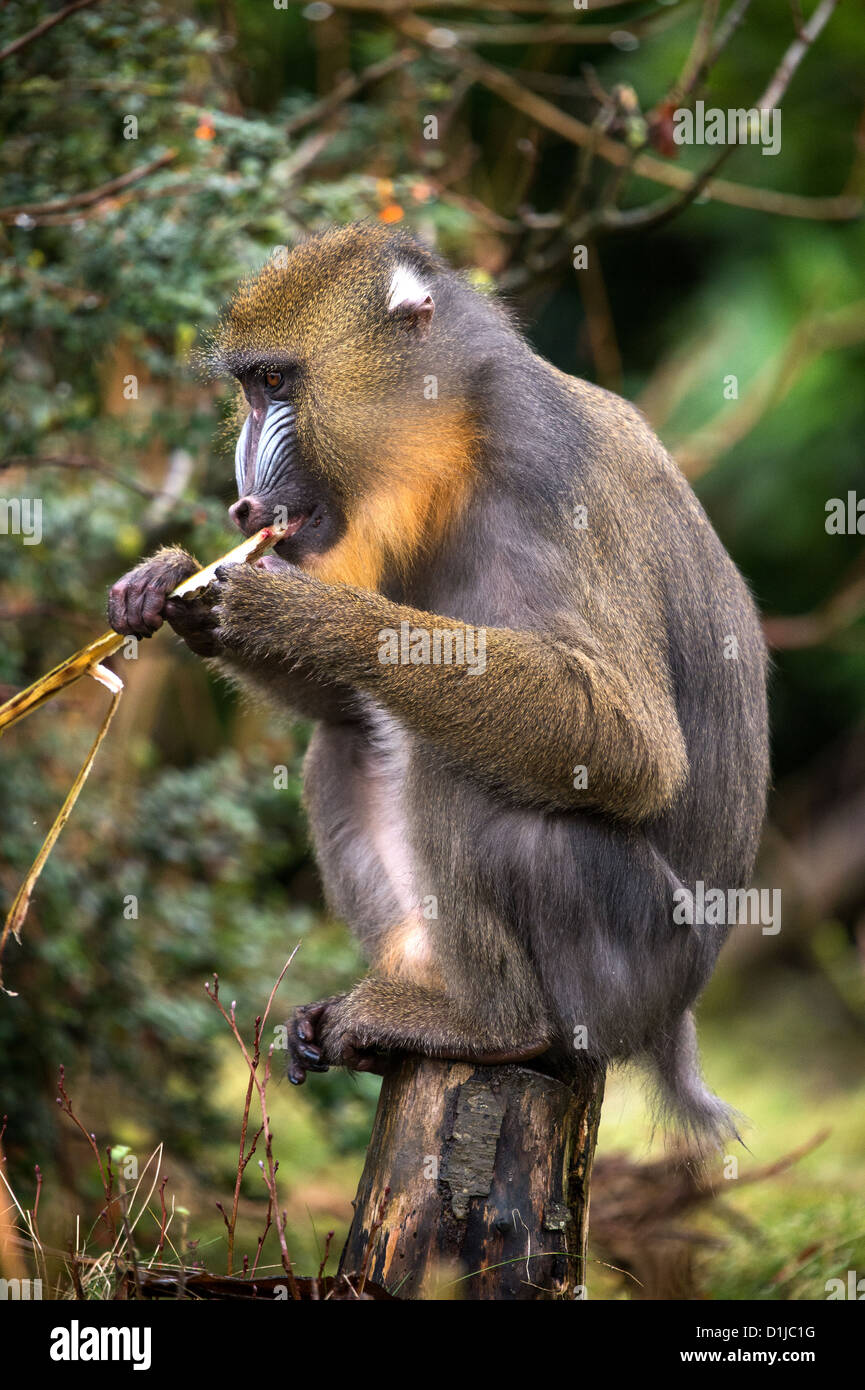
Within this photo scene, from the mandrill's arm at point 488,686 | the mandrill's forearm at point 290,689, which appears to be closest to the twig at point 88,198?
the mandrill's forearm at point 290,689

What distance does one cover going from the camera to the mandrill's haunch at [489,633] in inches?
168

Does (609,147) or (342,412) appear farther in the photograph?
(609,147)

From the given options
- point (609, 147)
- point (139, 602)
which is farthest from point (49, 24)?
point (609, 147)

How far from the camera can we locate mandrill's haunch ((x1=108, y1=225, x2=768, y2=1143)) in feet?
14.0

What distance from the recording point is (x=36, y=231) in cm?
629

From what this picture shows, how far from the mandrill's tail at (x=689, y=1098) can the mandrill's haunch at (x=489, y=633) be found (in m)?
→ 0.40

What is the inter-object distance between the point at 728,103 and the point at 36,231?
6.45 meters

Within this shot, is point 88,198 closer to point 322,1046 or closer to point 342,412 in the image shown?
point 342,412

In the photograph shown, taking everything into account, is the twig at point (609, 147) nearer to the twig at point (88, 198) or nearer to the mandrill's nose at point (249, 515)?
the twig at point (88, 198)

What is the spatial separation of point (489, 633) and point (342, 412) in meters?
0.90

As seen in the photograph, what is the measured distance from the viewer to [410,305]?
457 centimetres
